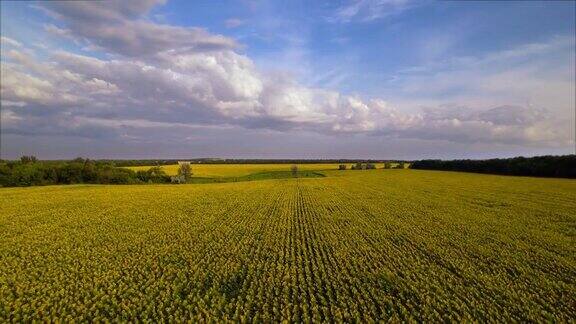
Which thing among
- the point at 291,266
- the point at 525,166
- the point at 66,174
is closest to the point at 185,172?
the point at 66,174

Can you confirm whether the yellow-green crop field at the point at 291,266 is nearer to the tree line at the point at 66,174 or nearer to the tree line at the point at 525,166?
the tree line at the point at 66,174

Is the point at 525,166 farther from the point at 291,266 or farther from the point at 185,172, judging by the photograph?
the point at 291,266

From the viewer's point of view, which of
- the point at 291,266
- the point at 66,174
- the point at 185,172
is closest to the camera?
the point at 291,266

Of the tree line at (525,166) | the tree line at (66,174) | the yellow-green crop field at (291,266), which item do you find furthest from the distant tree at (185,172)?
the tree line at (525,166)

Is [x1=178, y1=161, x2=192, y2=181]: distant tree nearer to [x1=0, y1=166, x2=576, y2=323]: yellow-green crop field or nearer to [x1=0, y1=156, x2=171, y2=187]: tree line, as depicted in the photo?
[x1=0, y1=156, x2=171, y2=187]: tree line

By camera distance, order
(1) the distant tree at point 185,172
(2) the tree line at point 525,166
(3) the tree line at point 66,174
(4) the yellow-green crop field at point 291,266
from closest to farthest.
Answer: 1. (4) the yellow-green crop field at point 291,266
2. (3) the tree line at point 66,174
3. (2) the tree line at point 525,166
4. (1) the distant tree at point 185,172

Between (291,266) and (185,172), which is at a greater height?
(185,172)

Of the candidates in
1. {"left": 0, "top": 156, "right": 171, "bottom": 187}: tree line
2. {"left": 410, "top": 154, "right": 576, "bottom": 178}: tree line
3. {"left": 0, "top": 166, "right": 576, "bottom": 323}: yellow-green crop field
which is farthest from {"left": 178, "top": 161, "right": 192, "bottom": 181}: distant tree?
{"left": 410, "top": 154, "right": 576, "bottom": 178}: tree line
